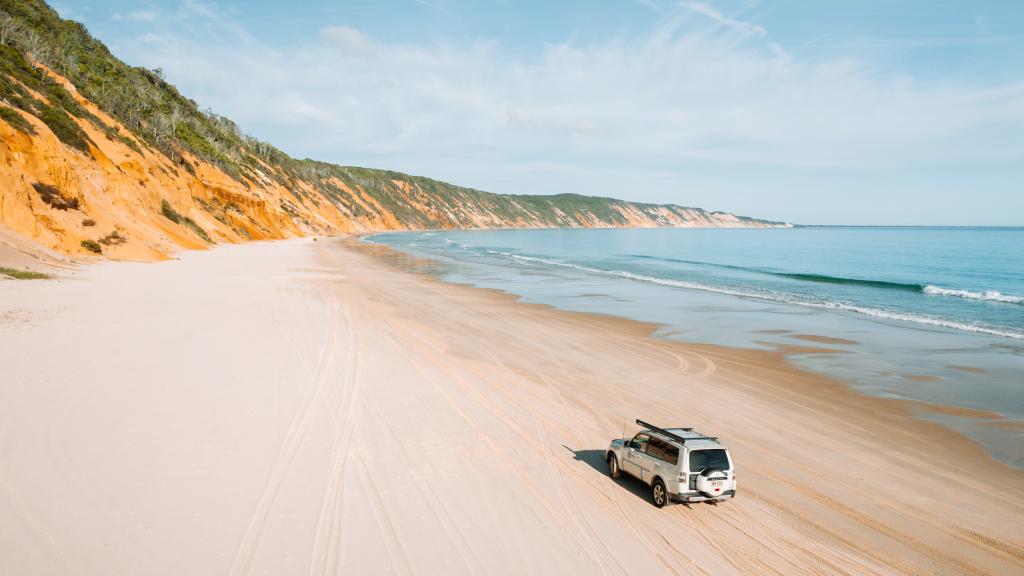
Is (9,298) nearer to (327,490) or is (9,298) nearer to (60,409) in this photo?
(60,409)

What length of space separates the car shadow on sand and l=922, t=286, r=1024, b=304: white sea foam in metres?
38.2

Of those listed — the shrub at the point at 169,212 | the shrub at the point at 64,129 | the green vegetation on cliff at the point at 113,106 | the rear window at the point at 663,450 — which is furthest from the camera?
the shrub at the point at 169,212

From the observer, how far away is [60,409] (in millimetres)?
9508

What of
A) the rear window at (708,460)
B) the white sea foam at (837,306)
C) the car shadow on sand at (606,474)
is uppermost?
the white sea foam at (837,306)

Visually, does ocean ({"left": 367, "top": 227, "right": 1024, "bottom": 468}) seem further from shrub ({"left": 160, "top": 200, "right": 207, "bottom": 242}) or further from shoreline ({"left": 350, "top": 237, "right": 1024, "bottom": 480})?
shrub ({"left": 160, "top": 200, "right": 207, "bottom": 242})

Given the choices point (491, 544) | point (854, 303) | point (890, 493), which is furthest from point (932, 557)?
point (854, 303)

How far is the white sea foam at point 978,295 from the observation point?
35.3 m

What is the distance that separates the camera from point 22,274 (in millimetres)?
19719

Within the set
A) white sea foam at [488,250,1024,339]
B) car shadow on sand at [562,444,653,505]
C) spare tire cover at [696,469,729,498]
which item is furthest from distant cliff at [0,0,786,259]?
white sea foam at [488,250,1024,339]

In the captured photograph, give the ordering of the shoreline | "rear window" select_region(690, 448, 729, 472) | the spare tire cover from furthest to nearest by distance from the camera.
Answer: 1. the shoreline
2. "rear window" select_region(690, 448, 729, 472)
3. the spare tire cover

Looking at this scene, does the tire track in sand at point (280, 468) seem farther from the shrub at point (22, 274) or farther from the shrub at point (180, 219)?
the shrub at point (180, 219)

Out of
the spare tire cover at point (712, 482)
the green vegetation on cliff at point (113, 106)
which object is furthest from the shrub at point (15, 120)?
the spare tire cover at point (712, 482)

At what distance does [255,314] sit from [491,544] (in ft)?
50.9

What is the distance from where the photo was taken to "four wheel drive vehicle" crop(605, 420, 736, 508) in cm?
824
